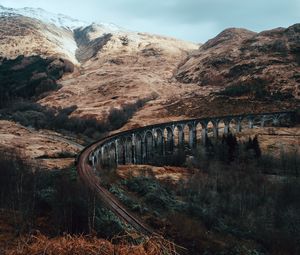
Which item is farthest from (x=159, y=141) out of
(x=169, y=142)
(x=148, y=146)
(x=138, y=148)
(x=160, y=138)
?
(x=138, y=148)

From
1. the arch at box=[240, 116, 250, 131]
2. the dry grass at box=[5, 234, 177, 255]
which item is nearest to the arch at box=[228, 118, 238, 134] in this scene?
the arch at box=[240, 116, 250, 131]

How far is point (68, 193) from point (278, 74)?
6956 inches

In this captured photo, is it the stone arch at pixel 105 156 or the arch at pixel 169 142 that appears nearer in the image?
the stone arch at pixel 105 156

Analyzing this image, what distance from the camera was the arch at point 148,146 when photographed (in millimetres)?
121125

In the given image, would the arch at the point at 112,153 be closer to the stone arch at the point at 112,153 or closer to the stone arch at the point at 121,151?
the stone arch at the point at 112,153

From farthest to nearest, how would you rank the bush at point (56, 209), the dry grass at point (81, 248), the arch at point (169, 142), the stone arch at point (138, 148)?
the arch at point (169, 142), the stone arch at point (138, 148), the bush at point (56, 209), the dry grass at point (81, 248)

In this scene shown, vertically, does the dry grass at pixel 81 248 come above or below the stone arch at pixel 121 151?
above

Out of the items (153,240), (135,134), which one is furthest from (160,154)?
(153,240)

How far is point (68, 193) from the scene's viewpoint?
125ft

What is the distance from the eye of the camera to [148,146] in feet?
410

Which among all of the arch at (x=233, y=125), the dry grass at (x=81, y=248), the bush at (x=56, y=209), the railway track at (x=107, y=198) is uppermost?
the dry grass at (x=81, y=248)

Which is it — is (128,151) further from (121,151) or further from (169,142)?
(169,142)

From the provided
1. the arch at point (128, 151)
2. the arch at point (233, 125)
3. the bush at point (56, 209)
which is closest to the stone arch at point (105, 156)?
the arch at point (128, 151)

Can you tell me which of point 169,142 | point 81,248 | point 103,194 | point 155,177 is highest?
point 81,248
